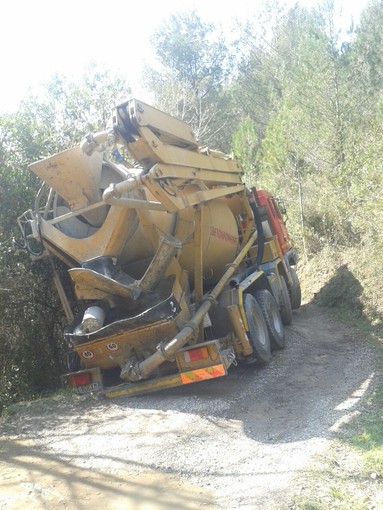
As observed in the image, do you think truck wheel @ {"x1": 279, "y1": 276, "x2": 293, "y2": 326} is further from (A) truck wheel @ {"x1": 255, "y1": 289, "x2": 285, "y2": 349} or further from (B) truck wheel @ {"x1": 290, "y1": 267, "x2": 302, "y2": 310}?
(B) truck wheel @ {"x1": 290, "y1": 267, "x2": 302, "y2": 310}

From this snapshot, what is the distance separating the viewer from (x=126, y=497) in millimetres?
4062

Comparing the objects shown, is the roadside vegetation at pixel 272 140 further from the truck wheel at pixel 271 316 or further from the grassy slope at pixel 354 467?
the grassy slope at pixel 354 467

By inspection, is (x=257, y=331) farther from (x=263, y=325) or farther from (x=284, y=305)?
(x=284, y=305)

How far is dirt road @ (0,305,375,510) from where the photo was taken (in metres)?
4.11

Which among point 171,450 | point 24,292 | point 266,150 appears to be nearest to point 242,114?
point 266,150

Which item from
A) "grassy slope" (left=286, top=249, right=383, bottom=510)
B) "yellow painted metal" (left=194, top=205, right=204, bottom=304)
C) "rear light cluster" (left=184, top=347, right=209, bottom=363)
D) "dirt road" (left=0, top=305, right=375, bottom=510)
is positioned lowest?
"grassy slope" (left=286, top=249, right=383, bottom=510)

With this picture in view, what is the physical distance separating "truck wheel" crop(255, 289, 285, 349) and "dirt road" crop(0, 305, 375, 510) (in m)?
0.53

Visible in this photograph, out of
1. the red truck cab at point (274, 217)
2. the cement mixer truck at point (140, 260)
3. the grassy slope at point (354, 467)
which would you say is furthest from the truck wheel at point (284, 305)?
the cement mixer truck at point (140, 260)

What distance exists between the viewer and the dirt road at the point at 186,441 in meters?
4.11

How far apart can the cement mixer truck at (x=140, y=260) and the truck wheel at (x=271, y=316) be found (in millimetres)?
473

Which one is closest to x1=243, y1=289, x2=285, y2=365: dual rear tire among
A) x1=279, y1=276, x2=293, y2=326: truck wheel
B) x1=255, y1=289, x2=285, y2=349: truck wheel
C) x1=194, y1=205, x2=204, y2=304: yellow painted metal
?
x1=255, y1=289, x2=285, y2=349: truck wheel

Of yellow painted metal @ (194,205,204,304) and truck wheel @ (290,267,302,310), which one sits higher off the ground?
yellow painted metal @ (194,205,204,304)

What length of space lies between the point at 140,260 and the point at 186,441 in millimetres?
2590

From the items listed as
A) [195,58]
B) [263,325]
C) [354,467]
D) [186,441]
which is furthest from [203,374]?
[195,58]
